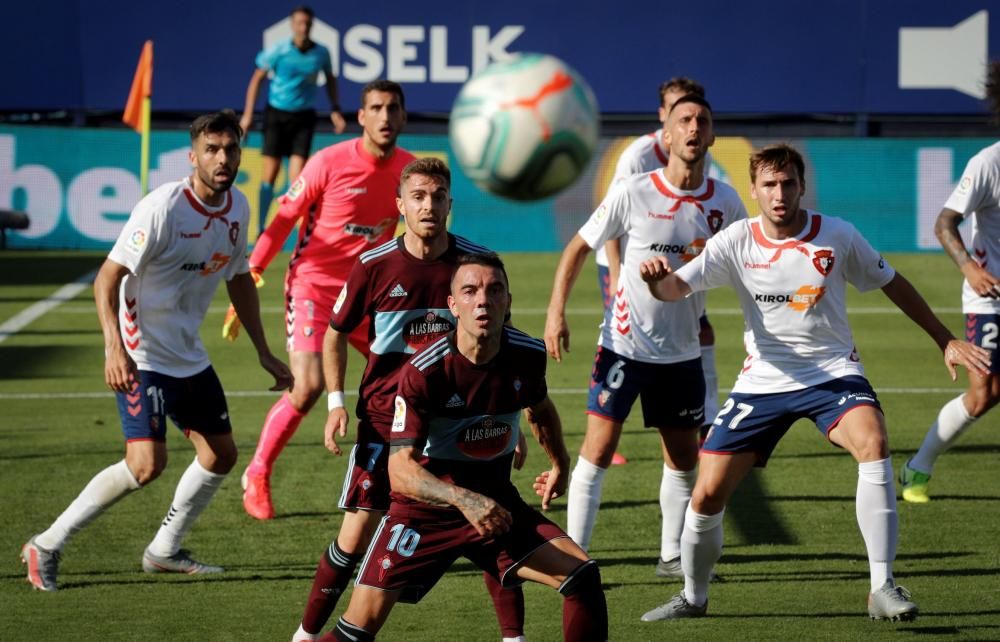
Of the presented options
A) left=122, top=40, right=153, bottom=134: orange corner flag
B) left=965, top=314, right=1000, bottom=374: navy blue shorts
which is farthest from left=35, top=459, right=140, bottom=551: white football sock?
left=122, top=40, right=153, bottom=134: orange corner flag

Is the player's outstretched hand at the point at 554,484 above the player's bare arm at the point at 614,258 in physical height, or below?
below

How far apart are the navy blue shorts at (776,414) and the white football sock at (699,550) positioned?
0.34 meters

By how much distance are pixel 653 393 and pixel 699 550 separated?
1081mm

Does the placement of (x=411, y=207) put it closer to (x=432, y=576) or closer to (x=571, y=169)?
(x=571, y=169)

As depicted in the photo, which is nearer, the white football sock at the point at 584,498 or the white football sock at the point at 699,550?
the white football sock at the point at 699,550

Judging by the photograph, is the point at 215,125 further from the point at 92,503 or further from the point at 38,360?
the point at 38,360

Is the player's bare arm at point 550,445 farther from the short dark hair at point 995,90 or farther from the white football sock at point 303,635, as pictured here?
the short dark hair at point 995,90

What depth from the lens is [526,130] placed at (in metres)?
6.88

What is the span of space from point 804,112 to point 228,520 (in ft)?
58.7

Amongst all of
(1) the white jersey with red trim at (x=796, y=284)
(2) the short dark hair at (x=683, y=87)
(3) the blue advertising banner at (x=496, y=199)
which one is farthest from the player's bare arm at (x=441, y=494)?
(3) the blue advertising banner at (x=496, y=199)

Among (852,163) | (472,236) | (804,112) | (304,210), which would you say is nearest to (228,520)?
(304,210)

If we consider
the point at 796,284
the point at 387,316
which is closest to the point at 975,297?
the point at 796,284

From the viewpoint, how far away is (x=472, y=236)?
76.6ft

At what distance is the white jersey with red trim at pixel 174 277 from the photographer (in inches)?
306
